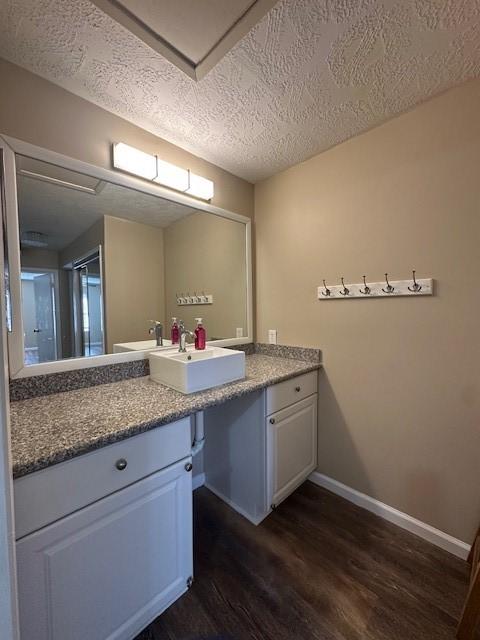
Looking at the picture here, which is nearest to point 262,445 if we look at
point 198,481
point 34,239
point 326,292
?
point 198,481

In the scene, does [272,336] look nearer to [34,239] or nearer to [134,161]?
[134,161]

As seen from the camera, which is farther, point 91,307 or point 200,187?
point 200,187

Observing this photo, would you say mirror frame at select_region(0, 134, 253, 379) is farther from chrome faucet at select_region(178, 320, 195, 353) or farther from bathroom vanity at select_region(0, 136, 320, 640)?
chrome faucet at select_region(178, 320, 195, 353)

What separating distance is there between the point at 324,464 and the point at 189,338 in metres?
1.24

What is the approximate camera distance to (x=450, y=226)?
4.25 ft

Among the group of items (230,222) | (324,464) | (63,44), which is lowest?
(324,464)

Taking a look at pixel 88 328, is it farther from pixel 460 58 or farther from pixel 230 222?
Answer: pixel 460 58

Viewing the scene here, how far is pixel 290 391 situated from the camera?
162cm

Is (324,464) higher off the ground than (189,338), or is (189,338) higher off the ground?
(189,338)

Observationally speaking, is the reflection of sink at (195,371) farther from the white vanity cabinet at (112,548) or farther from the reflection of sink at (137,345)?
the white vanity cabinet at (112,548)

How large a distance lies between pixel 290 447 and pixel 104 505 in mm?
1081

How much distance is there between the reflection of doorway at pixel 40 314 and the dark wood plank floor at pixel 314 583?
1.18m

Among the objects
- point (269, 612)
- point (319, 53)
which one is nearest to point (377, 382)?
point (269, 612)

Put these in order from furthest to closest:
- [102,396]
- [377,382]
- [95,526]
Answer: [377,382], [102,396], [95,526]
